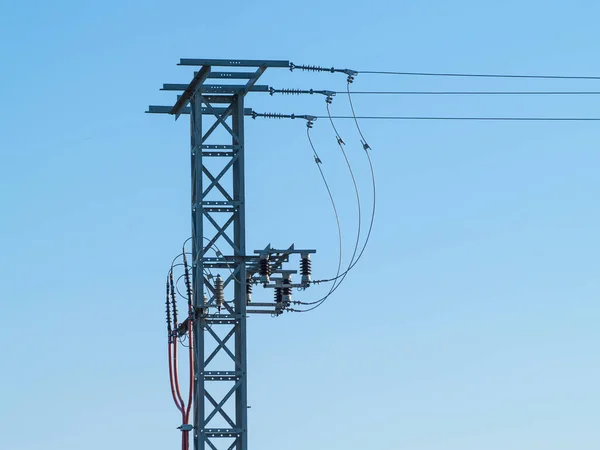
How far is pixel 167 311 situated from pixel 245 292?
1722 millimetres

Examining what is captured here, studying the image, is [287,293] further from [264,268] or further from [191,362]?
[191,362]

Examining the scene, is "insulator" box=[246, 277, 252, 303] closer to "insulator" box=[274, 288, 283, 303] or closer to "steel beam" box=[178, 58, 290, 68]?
"insulator" box=[274, 288, 283, 303]

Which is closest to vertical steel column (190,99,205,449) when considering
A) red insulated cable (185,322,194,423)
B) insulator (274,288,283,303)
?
red insulated cable (185,322,194,423)

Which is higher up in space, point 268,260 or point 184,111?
point 184,111

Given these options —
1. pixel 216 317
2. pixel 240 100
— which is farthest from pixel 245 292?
pixel 240 100

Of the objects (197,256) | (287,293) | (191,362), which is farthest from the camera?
(287,293)

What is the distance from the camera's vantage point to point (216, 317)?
34062 mm

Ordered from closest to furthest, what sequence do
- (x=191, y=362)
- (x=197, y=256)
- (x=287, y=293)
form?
(x=191, y=362)
(x=197, y=256)
(x=287, y=293)

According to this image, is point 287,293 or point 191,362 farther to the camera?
point 287,293

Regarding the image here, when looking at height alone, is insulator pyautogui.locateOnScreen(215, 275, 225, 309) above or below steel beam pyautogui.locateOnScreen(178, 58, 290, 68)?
below

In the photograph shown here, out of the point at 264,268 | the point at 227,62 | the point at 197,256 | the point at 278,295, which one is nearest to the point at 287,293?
the point at 278,295

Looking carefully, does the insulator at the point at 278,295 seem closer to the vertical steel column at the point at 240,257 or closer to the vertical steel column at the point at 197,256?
the vertical steel column at the point at 240,257

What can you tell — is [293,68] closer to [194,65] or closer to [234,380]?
[194,65]

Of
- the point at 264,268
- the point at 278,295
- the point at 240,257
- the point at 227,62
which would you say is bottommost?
the point at 278,295
